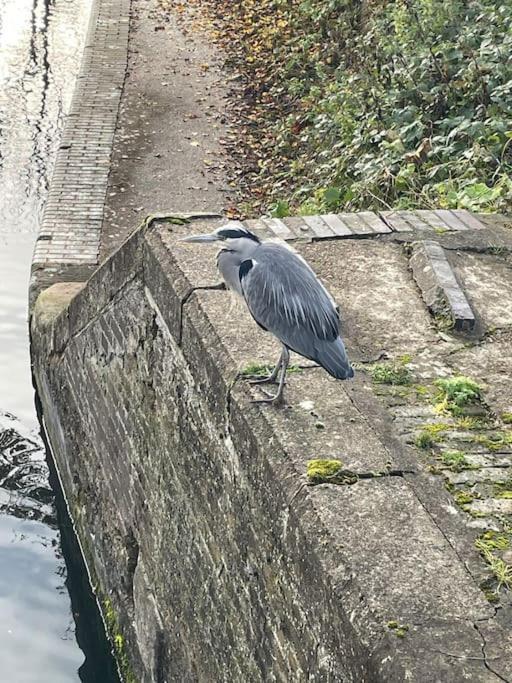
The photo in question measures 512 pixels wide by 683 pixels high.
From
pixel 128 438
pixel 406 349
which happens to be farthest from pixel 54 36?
pixel 406 349

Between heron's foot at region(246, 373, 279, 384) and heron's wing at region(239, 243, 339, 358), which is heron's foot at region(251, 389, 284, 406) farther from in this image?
heron's wing at region(239, 243, 339, 358)

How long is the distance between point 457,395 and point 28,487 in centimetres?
543

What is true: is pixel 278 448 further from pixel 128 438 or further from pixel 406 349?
pixel 128 438

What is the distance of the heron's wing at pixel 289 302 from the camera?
13.1 ft

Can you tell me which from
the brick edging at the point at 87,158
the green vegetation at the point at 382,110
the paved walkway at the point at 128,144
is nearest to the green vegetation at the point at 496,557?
the green vegetation at the point at 382,110

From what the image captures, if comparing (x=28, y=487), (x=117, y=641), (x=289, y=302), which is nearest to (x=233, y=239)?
(x=289, y=302)

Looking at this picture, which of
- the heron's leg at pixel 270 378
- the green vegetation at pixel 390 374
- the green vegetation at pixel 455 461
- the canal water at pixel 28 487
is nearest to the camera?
the green vegetation at pixel 455 461

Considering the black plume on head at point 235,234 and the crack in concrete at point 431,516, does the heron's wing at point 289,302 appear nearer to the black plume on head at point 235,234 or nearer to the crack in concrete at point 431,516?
the black plume on head at point 235,234

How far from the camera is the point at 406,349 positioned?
4980 mm

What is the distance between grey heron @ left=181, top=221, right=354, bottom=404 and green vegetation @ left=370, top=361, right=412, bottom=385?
0.67 metres

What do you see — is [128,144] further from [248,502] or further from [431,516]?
[431,516]

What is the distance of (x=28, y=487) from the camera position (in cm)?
899

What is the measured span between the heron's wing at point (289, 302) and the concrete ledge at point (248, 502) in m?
0.42

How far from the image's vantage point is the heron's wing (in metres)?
3.98
